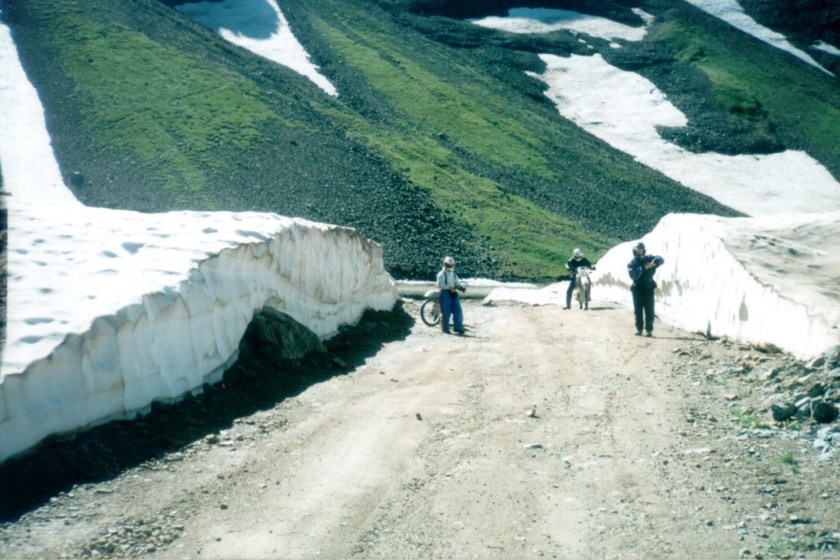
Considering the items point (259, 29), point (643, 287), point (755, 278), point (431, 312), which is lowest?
point (431, 312)

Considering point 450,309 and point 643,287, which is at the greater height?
point 643,287

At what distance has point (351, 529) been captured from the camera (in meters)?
7.27

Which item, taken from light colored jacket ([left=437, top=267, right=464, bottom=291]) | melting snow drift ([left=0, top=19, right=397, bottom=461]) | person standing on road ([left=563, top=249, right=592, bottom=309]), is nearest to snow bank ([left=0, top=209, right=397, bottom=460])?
melting snow drift ([left=0, top=19, right=397, bottom=461])

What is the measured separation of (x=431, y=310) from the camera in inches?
877

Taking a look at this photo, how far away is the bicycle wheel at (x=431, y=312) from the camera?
22016mm

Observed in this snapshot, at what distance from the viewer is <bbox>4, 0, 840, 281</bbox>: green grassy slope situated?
151 ft

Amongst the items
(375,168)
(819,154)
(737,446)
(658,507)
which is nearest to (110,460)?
(658,507)

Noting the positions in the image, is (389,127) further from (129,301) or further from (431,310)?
(129,301)

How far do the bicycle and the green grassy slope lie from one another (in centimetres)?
1724

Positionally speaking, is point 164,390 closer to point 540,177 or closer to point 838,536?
point 838,536

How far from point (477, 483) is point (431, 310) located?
1401cm

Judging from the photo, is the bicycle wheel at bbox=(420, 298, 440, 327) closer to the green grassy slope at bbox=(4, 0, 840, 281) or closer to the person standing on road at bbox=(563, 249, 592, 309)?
the person standing on road at bbox=(563, 249, 592, 309)

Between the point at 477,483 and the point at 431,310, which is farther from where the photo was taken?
the point at 431,310

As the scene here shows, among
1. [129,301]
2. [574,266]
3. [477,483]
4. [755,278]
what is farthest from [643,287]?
[129,301]
